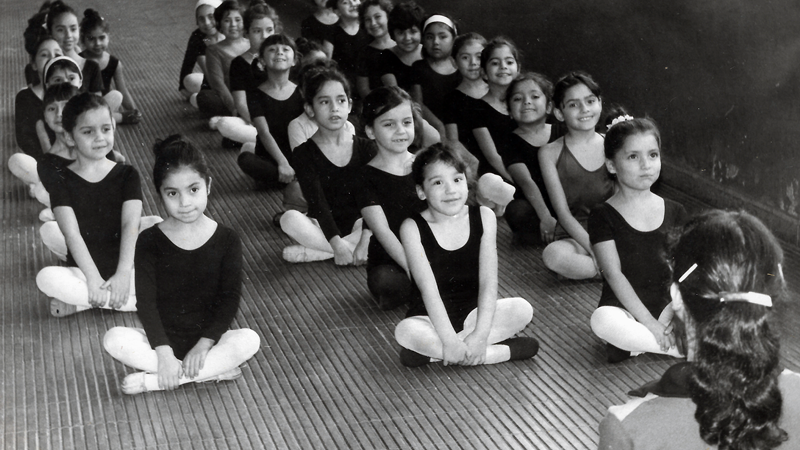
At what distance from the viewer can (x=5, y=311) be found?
3139mm

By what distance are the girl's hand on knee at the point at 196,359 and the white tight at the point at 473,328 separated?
0.54m

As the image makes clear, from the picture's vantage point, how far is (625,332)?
264 cm

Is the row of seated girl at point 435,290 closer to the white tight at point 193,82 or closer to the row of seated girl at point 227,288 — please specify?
the row of seated girl at point 227,288

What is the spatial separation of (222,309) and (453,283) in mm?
681

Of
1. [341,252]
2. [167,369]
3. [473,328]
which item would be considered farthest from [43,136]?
Result: [473,328]

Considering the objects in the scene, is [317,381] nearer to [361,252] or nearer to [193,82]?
[361,252]

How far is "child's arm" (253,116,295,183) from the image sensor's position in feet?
13.9

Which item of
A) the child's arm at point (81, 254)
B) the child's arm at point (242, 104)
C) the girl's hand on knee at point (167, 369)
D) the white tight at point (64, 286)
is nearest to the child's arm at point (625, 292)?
the girl's hand on knee at point (167, 369)

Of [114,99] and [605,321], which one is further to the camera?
[114,99]

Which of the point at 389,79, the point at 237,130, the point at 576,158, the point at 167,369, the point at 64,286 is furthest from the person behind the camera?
the point at 389,79

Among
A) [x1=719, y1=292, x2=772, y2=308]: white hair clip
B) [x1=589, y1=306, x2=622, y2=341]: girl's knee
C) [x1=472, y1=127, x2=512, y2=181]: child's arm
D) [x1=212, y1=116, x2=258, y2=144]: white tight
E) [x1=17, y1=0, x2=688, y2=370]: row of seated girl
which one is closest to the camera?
[x1=719, y1=292, x2=772, y2=308]: white hair clip

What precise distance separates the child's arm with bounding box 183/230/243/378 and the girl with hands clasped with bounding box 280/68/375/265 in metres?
0.84

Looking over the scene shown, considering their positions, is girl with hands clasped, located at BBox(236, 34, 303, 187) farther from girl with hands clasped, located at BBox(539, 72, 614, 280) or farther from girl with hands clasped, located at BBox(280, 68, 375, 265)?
girl with hands clasped, located at BBox(539, 72, 614, 280)

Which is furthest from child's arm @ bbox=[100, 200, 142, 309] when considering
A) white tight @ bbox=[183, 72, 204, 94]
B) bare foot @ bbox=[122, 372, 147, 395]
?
white tight @ bbox=[183, 72, 204, 94]
